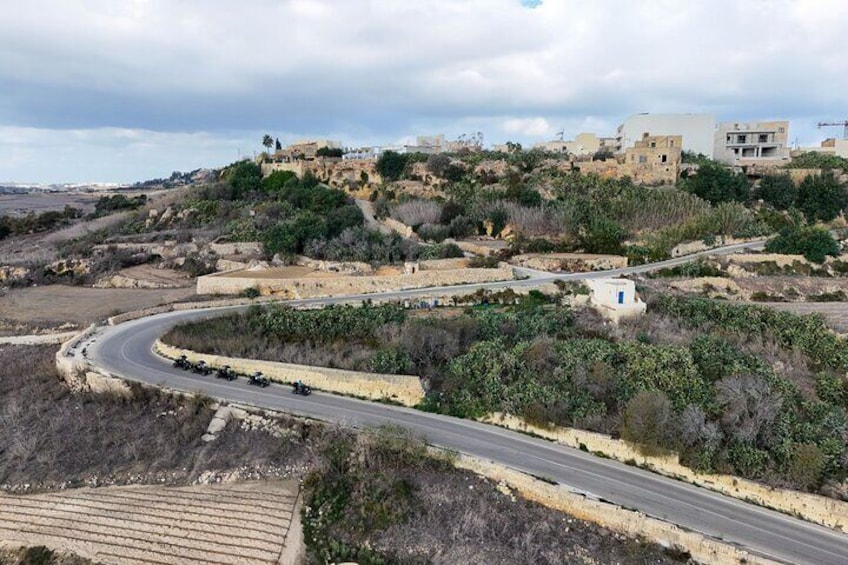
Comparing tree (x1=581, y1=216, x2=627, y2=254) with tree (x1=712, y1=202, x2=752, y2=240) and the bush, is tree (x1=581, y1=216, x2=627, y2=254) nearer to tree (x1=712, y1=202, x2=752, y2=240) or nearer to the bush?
tree (x1=712, y1=202, x2=752, y2=240)

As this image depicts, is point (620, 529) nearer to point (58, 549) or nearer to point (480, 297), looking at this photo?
point (58, 549)

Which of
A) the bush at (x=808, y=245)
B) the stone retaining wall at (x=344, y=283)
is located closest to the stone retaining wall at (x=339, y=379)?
the stone retaining wall at (x=344, y=283)

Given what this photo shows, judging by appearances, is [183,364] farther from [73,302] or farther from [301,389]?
[73,302]

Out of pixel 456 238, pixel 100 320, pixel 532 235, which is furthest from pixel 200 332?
pixel 532 235

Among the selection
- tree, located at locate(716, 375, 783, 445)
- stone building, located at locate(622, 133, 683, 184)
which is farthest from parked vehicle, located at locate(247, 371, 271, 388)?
stone building, located at locate(622, 133, 683, 184)

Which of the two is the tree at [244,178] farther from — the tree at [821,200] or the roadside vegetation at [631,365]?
the tree at [821,200]

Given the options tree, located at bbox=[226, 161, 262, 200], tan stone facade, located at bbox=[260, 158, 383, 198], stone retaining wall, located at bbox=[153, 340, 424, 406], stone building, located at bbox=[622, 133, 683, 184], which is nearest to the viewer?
stone retaining wall, located at bbox=[153, 340, 424, 406]
